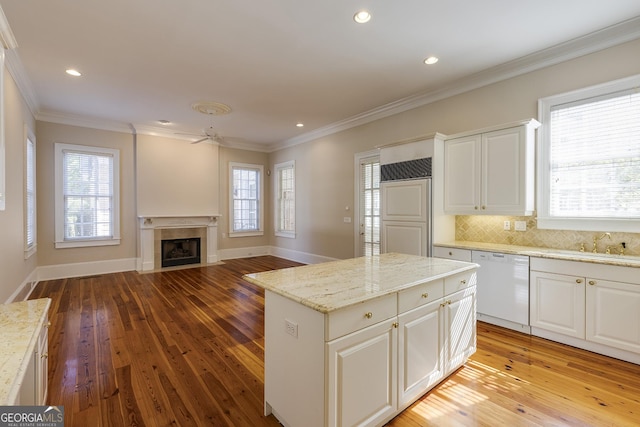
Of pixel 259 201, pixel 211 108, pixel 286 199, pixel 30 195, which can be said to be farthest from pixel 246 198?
pixel 30 195

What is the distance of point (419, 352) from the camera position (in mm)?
2041

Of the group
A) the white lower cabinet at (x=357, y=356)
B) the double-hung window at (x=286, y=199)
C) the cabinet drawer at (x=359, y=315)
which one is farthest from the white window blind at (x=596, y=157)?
the double-hung window at (x=286, y=199)

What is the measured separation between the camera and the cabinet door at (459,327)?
2279mm

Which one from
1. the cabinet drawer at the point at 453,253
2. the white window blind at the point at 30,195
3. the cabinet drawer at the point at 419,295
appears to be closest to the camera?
the cabinet drawer at the point at 419,295

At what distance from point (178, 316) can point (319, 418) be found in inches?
113

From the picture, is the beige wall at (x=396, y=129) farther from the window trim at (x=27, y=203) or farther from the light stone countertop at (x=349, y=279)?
the window trim at (x=27, y=203)

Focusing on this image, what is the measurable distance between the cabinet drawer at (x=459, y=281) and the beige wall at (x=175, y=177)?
20.3 ft

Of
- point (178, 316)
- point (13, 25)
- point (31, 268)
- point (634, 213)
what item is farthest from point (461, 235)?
point (31, 268)

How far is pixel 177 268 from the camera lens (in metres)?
6.63

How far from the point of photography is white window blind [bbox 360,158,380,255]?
5449mm

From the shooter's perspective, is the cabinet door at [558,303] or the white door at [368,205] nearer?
the cabinet door at [558,303]

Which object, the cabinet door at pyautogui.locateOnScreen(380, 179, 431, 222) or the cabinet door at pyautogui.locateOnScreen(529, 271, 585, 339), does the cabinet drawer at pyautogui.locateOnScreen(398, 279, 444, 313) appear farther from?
the cabinet door at pyautogui.locateOnScreen(380, 179, 431, 222)

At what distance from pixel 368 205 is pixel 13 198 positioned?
16.6 ft

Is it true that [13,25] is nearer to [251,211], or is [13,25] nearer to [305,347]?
[305,347]
